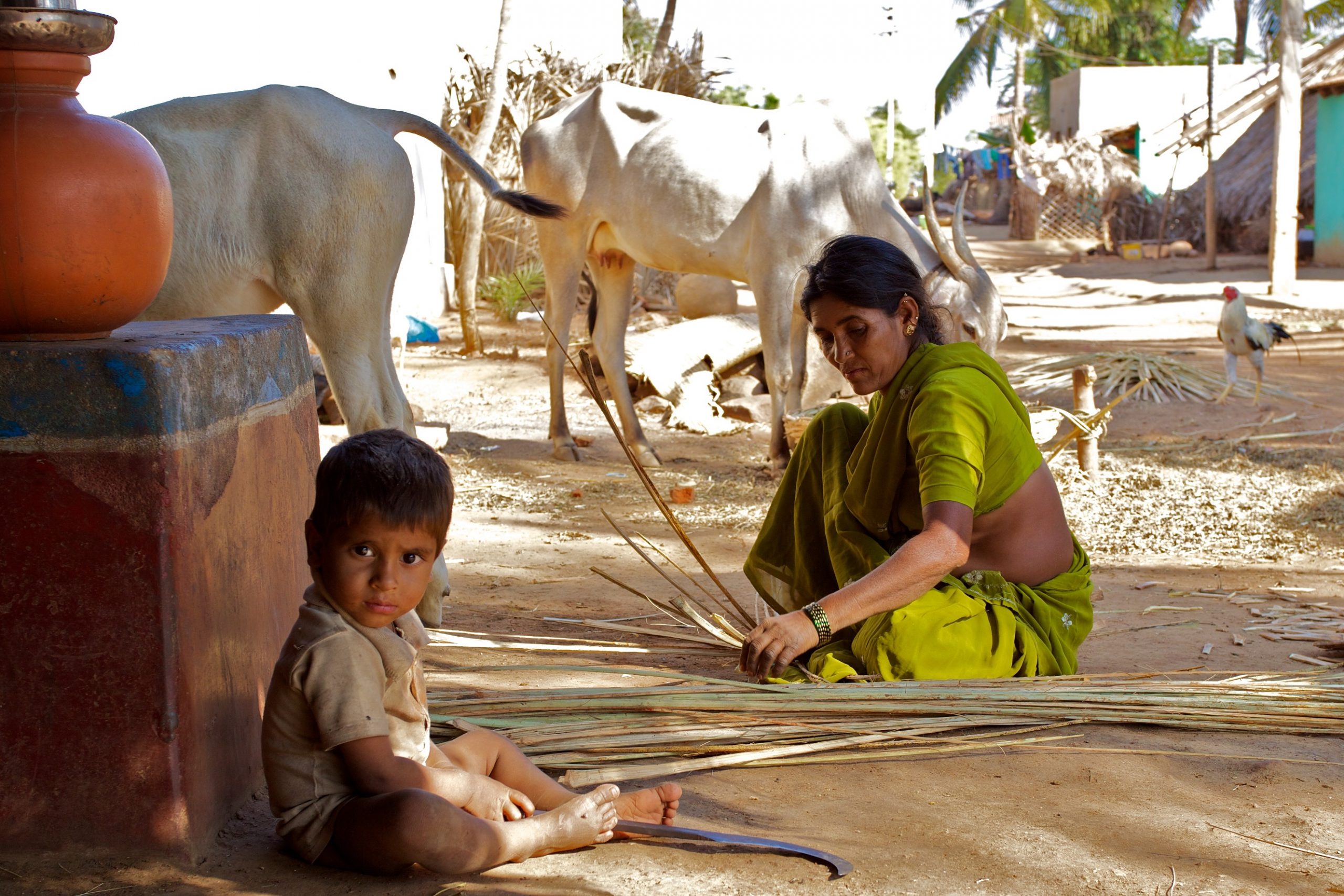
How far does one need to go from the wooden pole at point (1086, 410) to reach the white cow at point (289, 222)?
12.0 feet

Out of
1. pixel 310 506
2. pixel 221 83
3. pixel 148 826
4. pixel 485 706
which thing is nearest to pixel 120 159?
pixel 310 506

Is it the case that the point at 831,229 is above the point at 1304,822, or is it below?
above

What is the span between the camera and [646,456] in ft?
22.6

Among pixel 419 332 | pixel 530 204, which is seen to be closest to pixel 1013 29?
pixel 419 332

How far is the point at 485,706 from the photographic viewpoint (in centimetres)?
261

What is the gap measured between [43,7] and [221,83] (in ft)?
21.3

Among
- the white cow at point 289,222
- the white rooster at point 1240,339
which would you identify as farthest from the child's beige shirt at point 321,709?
the white rooster at point 1240,339

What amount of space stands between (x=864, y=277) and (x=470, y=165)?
2.00 metres

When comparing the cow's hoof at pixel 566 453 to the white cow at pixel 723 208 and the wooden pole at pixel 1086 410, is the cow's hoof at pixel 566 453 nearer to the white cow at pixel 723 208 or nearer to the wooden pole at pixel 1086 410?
the white cow at pixel 723 208

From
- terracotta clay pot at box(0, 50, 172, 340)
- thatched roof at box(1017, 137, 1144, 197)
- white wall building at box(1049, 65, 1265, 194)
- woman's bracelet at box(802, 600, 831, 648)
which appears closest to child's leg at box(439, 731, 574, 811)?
woman's bracelet at box(802, 600, 831, 648)

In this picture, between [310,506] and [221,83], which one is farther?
[221,83]

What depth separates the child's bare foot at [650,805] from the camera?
209 cm

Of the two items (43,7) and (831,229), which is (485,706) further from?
(831,229)

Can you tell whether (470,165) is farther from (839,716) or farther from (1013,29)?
(1013,29)
